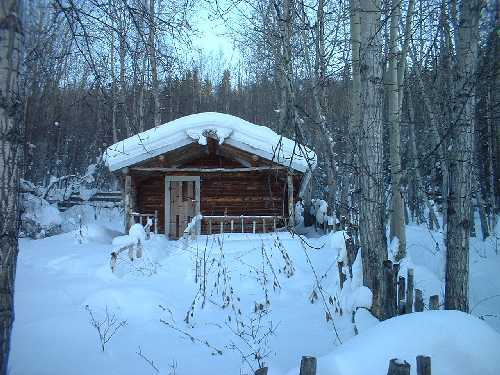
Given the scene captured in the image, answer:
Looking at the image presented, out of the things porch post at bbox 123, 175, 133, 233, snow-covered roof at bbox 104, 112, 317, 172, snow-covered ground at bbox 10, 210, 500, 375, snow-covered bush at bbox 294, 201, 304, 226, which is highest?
snow-covered roof at bbox 104, 112, 317, 172

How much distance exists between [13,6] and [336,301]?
17.1ft

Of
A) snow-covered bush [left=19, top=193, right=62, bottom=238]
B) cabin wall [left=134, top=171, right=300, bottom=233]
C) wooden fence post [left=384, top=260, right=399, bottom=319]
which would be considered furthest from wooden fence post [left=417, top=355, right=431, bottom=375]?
snow-covered bush [left=19, top=193, right=62, bottom=238]

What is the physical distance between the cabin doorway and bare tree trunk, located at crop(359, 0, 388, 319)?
10674mm

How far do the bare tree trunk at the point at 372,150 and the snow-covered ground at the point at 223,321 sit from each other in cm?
72

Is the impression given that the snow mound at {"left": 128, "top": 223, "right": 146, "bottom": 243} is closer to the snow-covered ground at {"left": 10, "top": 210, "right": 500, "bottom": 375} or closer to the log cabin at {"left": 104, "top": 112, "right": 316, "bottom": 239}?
the snow-covered ground at {"left": 10, "top": 210, "right": 500, "bottom": 375}

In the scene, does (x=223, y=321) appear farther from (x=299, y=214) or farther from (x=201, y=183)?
(x=299, y=214)

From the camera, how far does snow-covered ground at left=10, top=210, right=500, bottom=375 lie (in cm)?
281

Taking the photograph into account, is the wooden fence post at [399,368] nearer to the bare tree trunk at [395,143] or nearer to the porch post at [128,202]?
the bare tree trunk at [395,143]

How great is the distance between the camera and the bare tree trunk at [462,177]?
457 centimetres

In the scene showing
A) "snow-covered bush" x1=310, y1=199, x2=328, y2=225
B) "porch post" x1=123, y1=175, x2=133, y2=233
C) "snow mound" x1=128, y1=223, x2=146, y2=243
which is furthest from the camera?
"snow-covered bush" x1=310, y1=199, x2=328, y2=225

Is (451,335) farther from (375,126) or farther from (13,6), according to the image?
(13,6)

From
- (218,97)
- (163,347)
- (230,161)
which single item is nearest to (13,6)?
(163,347)

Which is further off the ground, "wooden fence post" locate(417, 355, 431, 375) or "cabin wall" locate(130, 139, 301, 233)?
"cabin wall" locate(130, 139, 301, 233)

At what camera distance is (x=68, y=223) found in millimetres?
18859
